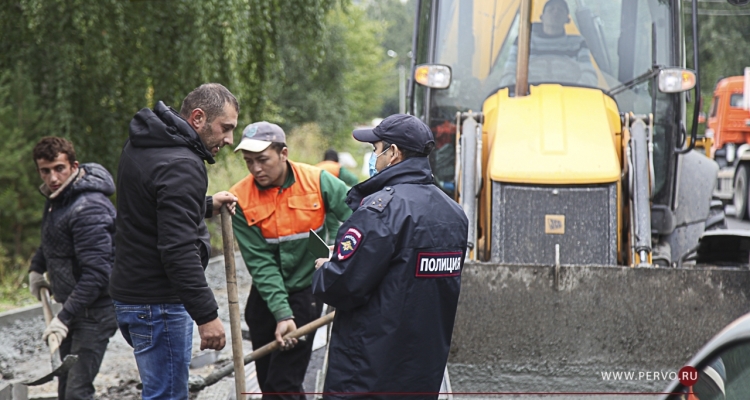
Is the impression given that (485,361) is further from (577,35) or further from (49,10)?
(49,10)

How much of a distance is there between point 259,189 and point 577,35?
299 centimetres

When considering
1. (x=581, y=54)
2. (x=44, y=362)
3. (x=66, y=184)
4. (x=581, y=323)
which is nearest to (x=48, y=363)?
(x=44, y=362)

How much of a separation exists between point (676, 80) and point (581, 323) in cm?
216

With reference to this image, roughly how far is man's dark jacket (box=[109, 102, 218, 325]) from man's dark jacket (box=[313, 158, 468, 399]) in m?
0.61

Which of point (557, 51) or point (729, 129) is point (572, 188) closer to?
point (557, 51)

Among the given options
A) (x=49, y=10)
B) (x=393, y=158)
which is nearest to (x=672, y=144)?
(x=393, y=158)

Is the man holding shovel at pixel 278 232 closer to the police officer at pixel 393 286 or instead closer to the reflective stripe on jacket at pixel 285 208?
the reflective stripe on jacket at pixel 285 208

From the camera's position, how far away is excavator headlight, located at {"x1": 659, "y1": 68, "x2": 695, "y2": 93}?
19.9 ft

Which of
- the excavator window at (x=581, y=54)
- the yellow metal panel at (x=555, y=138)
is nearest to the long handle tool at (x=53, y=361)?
the yellow metal panel at (x=555, y=138)

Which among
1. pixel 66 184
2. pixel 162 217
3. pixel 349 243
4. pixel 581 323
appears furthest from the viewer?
pixel 581 323

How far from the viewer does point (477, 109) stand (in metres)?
6.62

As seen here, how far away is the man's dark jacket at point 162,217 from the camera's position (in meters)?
3.47

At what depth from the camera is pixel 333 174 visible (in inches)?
348

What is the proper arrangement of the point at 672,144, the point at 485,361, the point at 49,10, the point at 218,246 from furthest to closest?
the point at 218,246 < the point at 49,10 < the point at 672,144 < the point at 485,361
